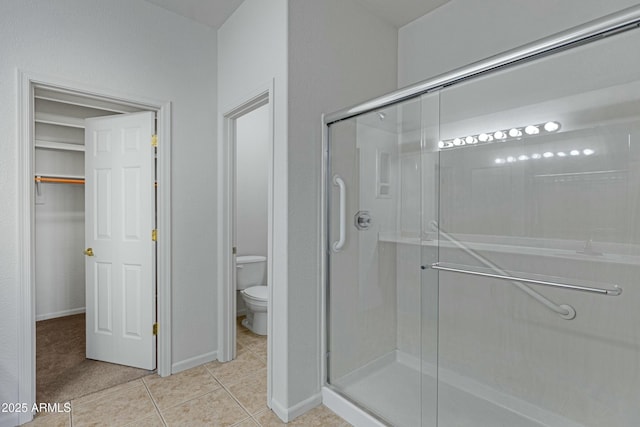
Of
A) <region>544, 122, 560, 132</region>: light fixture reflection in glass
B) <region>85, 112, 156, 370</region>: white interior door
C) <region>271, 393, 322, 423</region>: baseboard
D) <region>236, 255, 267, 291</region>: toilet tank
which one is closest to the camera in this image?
<region>544, 122, 560, 132</region>: light fixture reflection in glass

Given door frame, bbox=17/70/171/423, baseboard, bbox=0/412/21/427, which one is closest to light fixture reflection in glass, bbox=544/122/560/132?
door frame, bbox=17/70/171/423

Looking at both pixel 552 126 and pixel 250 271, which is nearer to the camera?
pixel 552 126

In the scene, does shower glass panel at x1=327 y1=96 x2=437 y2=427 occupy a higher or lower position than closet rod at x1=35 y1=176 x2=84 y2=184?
lower

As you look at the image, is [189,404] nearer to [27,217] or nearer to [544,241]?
[27,217]

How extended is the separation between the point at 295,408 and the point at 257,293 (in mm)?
1313

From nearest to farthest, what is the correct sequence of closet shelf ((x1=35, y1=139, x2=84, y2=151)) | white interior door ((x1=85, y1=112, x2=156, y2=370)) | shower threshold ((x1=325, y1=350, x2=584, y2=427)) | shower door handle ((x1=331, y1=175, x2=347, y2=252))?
shower threshold ((x1=325, y1=350, x2=584, y2=427)) → shower door handle ((x1=331, y1=175, x2=347, y2=252)) → white interior door ((x1=85, y1=112, x2=156, y2=370)) → closet shelf ((x1=35, y1=139, x2=84, y2=151))

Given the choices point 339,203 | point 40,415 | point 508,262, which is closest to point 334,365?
point 339,203

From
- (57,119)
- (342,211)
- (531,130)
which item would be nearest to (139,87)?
(57,119)

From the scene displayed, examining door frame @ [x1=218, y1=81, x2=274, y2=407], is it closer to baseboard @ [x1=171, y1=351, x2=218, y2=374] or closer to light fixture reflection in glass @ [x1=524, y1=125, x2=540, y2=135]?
baseboard @ [x1=171, y1=351, x2=218, y2=374]

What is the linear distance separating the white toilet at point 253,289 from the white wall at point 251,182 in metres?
0.24

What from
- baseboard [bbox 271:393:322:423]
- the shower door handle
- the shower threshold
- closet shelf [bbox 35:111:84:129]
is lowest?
baseboard [bbox 271:393:322:423]

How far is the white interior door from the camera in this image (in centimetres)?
239

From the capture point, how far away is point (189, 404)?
1997 millimetres

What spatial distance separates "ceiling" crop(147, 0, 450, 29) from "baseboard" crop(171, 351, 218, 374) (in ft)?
8.78
